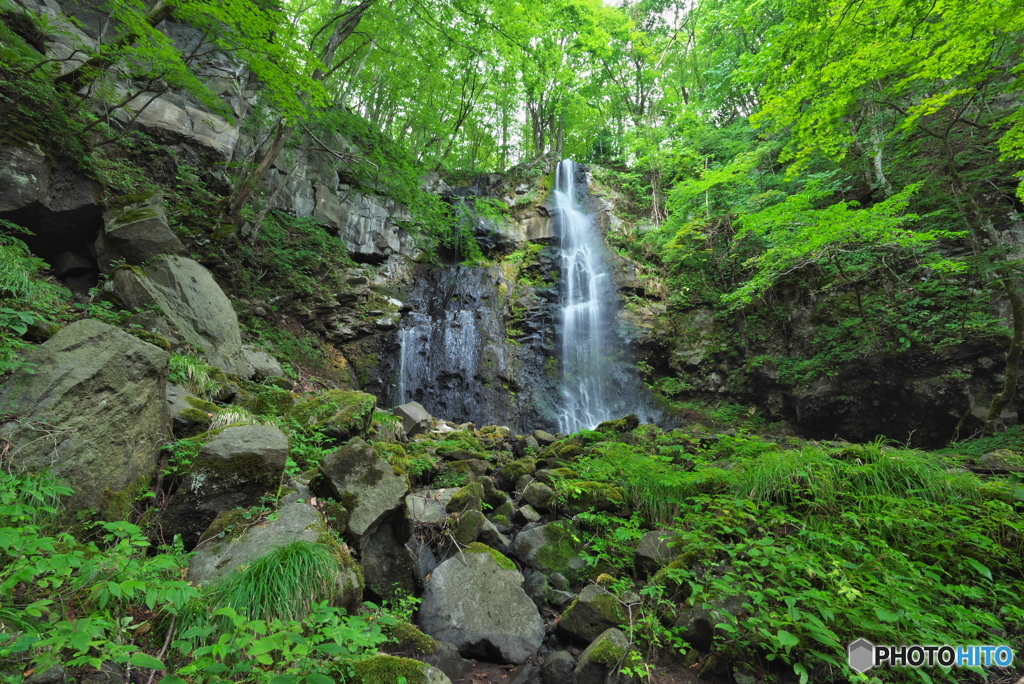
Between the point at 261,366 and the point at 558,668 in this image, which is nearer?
the point at 558,668

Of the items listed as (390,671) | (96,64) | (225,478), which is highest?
(96,64)

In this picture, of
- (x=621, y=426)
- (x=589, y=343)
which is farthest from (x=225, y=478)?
(x=589, y=343)

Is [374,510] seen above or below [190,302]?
below

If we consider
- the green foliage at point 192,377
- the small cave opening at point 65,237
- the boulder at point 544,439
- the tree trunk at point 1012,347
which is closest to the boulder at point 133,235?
the small cave opening at point 65,237

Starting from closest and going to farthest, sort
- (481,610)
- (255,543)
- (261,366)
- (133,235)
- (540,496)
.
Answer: (255,543)
(481,610)
(540,496)
(133,235)
(261,366)

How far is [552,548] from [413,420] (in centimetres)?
405

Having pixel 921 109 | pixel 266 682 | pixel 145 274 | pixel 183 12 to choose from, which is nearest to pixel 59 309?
pixel 145 274

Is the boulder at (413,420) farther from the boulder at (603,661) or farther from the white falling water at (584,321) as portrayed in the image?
the boulder at (603,661)

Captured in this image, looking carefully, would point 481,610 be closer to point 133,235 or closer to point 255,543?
point 255,543

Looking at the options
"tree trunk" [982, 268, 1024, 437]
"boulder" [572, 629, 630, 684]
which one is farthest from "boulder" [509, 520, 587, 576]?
"tree trunk" [982, 268, 1024, 437]

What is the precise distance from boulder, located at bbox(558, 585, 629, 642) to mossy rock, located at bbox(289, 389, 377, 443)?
292 cm

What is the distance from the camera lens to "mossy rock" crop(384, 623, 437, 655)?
2.74 m

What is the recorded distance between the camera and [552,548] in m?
4.16

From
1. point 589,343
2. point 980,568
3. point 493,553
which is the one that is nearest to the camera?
point 980,568
